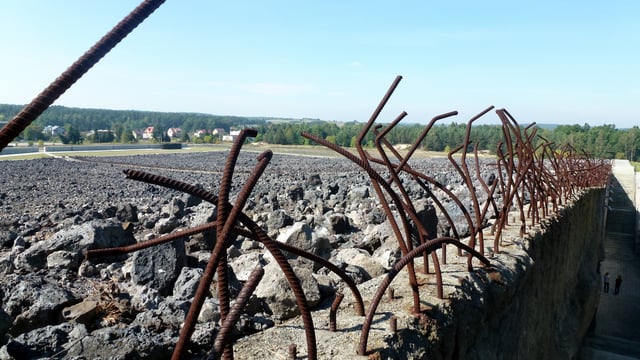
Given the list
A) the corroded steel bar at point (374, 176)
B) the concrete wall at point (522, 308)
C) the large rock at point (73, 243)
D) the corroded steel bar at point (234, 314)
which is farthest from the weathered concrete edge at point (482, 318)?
the large rock at point (73, 243)

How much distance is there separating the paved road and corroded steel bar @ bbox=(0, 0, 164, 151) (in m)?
13.0

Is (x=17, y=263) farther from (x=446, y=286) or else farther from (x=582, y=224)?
(x=582, y=224)

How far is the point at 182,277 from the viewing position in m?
3.81

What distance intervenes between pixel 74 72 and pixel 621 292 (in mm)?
23679

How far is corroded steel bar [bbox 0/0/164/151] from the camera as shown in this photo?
0.92m

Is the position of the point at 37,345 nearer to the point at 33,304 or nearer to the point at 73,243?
the point at 33,304

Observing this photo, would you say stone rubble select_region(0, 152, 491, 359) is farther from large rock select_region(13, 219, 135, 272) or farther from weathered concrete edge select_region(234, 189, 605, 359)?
weathered concrete edge select_region(234, 189, 605, 359)

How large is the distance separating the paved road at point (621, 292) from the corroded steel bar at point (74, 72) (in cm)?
1298

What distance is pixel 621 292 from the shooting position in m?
19.6

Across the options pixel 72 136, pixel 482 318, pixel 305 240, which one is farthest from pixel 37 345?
pixel 72 136

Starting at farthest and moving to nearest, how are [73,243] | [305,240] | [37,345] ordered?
1. [305,240]
2. [73,243]
3. [37,345]

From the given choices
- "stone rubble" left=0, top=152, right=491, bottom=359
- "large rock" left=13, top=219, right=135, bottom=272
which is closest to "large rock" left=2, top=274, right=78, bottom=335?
"stone rubble" left=0, top=152, right=491, bottom=359

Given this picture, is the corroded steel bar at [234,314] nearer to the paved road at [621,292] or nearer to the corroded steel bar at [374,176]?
the corroded steel bar at [374,176]

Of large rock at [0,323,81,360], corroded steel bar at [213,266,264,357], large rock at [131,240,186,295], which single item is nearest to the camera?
corroded steel bar at [213,266,264,357]
